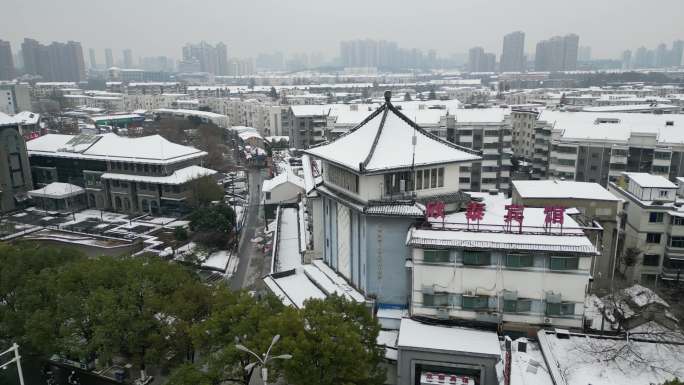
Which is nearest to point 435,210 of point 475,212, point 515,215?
point 475,212

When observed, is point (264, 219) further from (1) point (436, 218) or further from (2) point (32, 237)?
(1) point (436, 218)

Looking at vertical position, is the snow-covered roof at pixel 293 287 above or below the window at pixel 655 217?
below

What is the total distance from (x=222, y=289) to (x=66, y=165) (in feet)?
134

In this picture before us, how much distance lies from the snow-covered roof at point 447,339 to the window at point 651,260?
53.3ft

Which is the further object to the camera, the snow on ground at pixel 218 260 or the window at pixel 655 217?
the snow on ground at pixel 218 260

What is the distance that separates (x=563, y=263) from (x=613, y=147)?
29.4 meters

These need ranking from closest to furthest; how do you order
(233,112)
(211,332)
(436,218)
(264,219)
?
(211,332)
(436,218)
(264,219)
(233,112)

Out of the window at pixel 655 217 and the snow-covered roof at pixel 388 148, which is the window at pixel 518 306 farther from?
A: the window at pixel 655 217

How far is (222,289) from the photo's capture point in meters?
17.6

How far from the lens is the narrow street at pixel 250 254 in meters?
31.3

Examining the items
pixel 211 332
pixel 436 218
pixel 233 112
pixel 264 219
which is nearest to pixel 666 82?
pixel 233 112

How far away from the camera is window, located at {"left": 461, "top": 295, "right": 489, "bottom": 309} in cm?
1781

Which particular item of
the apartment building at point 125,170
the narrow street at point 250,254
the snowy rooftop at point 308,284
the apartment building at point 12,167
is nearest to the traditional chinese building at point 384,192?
the snowy rooftop at point 308,284

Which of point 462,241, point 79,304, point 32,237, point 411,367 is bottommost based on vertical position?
point 32,237
